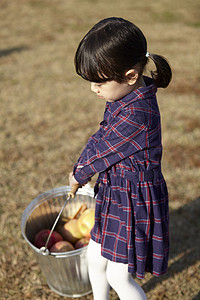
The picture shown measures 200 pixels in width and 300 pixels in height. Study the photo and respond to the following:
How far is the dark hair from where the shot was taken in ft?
4.73

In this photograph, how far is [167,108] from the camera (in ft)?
16.7

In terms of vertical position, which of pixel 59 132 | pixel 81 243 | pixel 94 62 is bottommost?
pixel 59 132

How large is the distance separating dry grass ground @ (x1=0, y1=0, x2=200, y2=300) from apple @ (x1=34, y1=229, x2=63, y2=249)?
0.39 m

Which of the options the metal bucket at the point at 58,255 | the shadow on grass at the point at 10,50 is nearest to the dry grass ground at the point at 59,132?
the shadow on grass at the point at 10,50

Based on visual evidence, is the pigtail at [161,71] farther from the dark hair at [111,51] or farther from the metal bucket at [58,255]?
the metal bucket at [58,255]

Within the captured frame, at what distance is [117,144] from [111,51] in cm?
41

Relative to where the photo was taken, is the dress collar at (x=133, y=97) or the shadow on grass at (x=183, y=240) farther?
the shadow on grass at (x=183, y=240)

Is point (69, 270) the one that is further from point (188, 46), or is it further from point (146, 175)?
point (188, 46)

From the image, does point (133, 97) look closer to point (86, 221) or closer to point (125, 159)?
point (125, 159)

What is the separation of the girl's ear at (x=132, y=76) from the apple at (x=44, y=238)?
1256mm

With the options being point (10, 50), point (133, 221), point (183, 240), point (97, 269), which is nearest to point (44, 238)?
point (97, 269)

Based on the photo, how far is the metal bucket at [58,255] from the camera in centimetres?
210

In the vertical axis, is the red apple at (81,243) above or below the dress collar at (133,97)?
below

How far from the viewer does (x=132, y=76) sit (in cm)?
154
